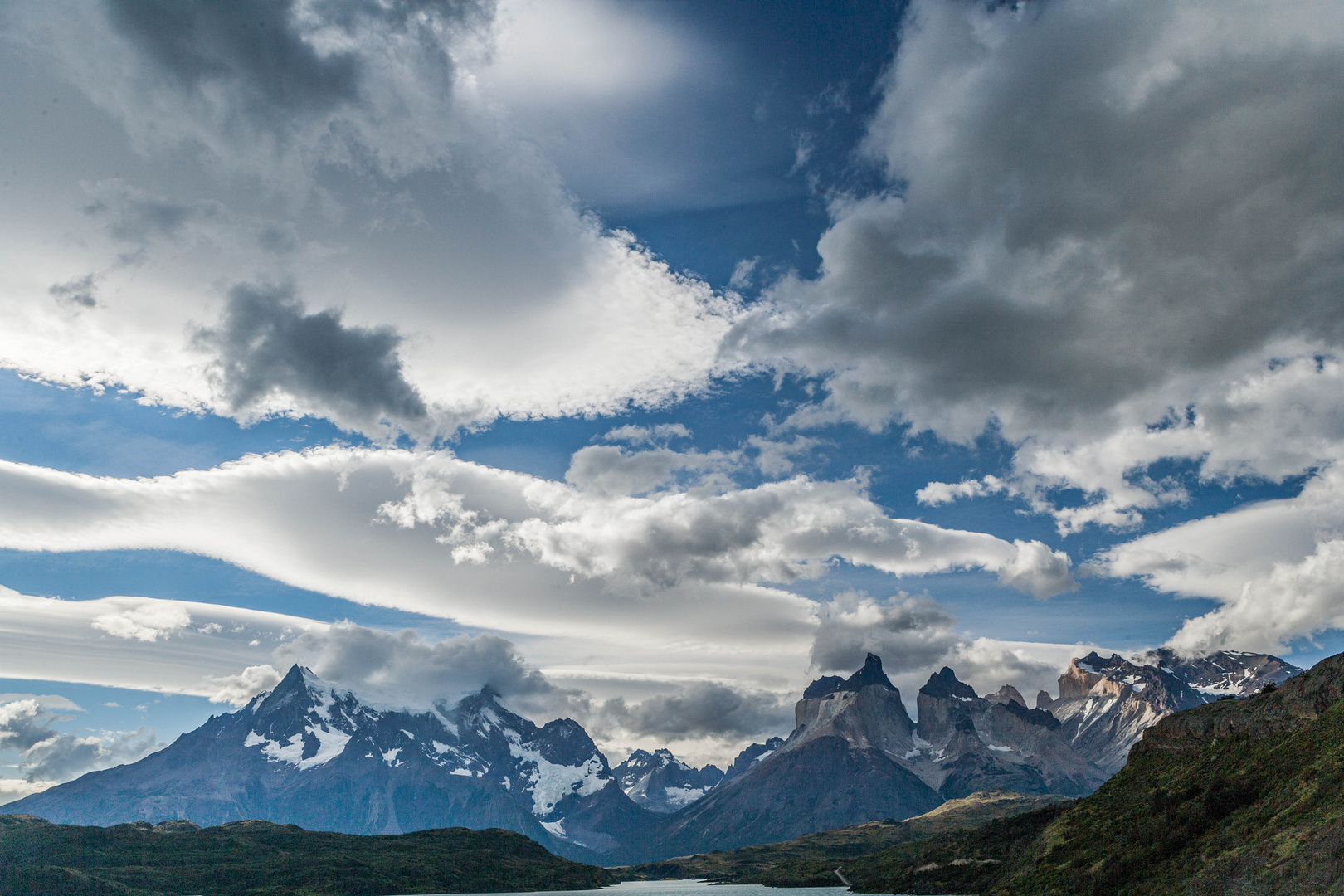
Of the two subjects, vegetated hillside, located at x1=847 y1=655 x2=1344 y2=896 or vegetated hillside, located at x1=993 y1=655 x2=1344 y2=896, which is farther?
vegetated hillside, located at x1=993 y1=655 x2=1344 y2=896

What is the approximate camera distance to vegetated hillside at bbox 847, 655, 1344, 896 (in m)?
101

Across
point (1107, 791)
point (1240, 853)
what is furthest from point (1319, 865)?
point (1107, 791)

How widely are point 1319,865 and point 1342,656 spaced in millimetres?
65641

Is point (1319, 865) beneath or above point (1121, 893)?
above

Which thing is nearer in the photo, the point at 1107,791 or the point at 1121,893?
the point at 1121,893

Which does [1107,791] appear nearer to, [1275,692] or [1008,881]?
[1008,881]

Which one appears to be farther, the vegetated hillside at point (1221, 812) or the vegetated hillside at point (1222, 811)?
the vegetated hillside at point (1222, 811)

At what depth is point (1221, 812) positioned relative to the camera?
128m

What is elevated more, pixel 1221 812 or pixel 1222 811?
pixel 1222 811

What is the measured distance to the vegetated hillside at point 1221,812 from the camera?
10112cm

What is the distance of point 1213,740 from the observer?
158750 millimetres

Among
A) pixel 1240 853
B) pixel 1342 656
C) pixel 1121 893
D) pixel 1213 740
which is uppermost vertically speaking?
pixel 1342 656

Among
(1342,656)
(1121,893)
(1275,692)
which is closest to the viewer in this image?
(1121,893)

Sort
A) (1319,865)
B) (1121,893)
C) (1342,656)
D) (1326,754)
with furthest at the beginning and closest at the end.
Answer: (1342,656) < (1121,893) < (1326,754) < (1319,865)
